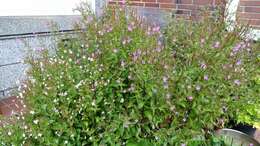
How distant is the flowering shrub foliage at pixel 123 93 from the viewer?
1.58 meters

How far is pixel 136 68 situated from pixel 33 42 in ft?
5.81

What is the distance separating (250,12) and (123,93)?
1.69 m

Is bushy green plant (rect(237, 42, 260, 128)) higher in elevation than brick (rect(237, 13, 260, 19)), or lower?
lower

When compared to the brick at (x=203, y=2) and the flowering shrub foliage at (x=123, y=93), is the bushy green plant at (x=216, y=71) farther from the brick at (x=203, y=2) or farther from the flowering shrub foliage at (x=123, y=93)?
the brick at (x=203, y=2)

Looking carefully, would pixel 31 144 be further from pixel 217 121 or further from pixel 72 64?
pixel 217 121

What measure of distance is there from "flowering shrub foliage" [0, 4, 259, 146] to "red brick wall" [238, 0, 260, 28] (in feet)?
3.34

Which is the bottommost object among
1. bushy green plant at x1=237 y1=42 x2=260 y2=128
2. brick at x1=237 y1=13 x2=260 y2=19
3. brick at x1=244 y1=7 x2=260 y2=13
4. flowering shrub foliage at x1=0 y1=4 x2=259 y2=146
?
bushy green plant at x1=237 y1=42 x2=260 y2=128

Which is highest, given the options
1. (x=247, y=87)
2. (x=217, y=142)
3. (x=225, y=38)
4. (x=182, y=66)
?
(x=225, y=38)

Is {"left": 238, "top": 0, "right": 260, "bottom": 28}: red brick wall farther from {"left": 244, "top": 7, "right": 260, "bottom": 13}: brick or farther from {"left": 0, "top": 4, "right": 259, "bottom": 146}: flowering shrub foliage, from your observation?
{"left": 0, "top": 4, "right": 259, "bottom": 146}: flowering shrub foliage

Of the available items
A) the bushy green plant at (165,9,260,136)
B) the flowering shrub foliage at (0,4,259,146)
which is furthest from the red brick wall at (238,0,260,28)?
the flowering shrub foliage at (0,4,259,146)

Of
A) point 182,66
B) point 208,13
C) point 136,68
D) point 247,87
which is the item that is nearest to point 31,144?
point 136,68

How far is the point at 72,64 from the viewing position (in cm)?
175

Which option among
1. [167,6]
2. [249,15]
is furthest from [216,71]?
[167,6]

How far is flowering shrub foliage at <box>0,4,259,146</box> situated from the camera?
158 centimetres
